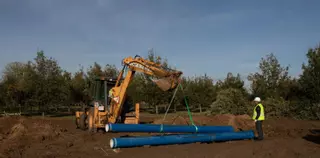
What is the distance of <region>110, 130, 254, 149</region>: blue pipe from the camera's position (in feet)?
27.8

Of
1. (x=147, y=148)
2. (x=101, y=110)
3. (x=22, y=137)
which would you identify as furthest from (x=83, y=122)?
(x=147, y=148)

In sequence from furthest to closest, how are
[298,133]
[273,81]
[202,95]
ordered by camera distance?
[202,95] < [273,81] < [298,133]

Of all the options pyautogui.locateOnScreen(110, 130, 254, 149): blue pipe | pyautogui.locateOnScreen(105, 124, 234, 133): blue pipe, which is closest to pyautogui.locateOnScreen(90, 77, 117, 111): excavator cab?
pyautogui.locateOnScreen(105, 124, 234, 133): blue pipe

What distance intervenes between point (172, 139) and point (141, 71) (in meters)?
4.30

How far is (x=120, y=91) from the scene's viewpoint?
13312mm

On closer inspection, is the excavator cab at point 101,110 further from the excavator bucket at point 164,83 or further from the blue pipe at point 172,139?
the blue pipe at point 172,139

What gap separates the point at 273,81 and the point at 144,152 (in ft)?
70.3

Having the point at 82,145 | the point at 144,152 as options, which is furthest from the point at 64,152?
the point at 144,152

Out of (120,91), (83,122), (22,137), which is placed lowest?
(22,137)

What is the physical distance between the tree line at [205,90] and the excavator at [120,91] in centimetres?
120

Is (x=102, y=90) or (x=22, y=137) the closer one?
(x=22, y=137)

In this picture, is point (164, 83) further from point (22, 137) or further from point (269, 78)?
point (269, 78)

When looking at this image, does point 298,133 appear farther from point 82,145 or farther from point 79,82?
point 79,82

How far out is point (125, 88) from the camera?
520 inches
